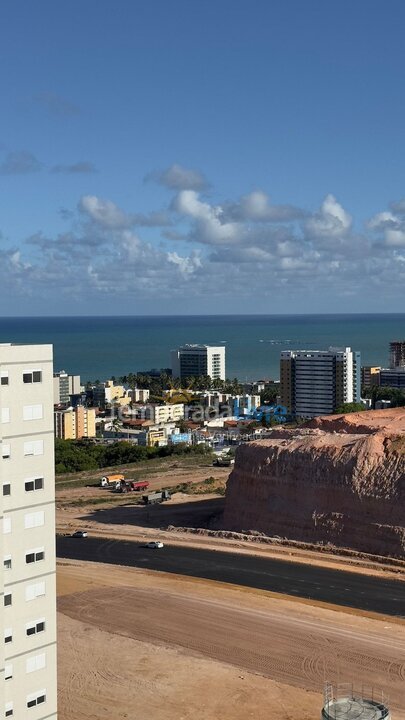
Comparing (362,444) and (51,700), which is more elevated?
(362,444)

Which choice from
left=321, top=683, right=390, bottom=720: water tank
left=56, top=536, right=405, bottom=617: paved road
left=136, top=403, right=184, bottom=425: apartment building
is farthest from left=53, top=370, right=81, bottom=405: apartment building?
left=321, top=683, right=390, bottom=720: water tank

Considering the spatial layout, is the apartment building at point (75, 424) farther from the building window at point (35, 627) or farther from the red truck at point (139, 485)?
the building window at point (35, 627)

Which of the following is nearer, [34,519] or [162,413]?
[34,519]

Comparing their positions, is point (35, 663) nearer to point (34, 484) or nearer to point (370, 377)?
point (34, 484)

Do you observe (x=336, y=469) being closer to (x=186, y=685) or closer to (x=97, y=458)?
(x=186, y=685)

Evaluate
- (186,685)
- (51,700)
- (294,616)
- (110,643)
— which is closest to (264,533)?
(294,616)

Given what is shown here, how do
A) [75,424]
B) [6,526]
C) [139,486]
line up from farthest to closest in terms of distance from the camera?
[75,424], [139,486], [6,526]

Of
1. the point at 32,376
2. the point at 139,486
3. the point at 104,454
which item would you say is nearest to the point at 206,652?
the point at 32,376
